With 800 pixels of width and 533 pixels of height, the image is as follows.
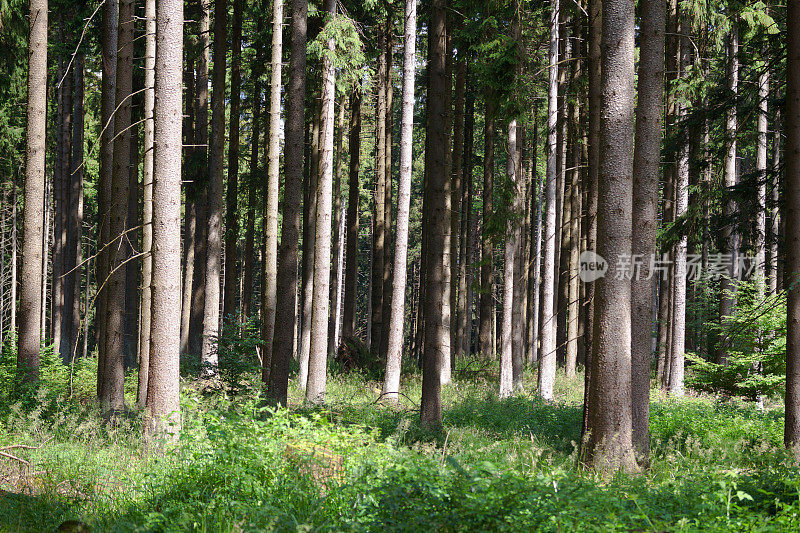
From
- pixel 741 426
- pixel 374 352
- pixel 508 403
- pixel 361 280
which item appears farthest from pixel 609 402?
pixel 361 280

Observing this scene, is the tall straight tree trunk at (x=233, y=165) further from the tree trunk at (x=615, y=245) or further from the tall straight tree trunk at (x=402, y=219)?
the tree trunk at (x=615, y=245)

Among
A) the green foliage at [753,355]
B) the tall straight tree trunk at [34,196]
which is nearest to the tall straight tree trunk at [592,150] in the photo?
the green foliage at [753,355]

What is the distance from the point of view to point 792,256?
27.3ft

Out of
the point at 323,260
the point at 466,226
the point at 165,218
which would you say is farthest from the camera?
the point at 466,226

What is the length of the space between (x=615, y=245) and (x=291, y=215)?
6431mm

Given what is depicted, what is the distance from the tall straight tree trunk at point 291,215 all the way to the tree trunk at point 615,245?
18.9 ft

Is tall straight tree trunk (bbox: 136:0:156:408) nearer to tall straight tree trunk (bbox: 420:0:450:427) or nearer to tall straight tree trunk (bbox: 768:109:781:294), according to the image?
tall straight tree trunk (bbox: 420:0:450:427)

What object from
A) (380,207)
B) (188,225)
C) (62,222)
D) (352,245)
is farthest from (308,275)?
(62,222)

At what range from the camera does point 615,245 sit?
7906mm

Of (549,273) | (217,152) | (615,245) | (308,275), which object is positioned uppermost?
(217,152)

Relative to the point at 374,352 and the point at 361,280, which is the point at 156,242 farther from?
the point at 361,280

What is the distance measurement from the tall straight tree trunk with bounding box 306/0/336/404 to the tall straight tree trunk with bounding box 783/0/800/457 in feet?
28.5

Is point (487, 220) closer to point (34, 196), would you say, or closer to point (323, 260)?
point (323, 260)

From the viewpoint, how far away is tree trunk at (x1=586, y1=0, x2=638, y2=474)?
7840mm
